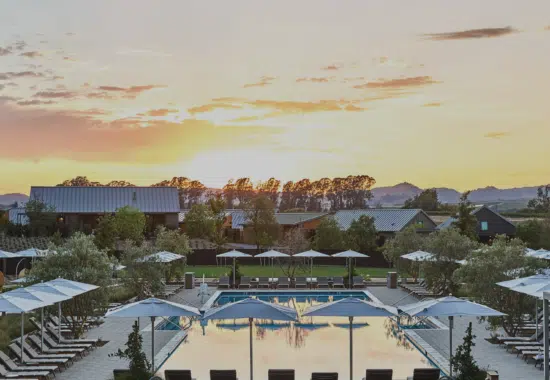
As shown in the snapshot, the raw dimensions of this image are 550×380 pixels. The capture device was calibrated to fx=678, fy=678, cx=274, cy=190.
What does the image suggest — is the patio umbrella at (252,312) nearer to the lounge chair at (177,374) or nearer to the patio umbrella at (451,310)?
the lounge chair at (177,374)

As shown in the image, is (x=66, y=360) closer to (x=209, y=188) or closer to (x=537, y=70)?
(x=537, y=70)

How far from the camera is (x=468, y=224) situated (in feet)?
177

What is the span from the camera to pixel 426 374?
14.7 meters

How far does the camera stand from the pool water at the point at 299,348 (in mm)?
17781

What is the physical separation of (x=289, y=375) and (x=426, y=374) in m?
2.99

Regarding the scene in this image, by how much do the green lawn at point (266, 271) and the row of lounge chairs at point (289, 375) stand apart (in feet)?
90.7

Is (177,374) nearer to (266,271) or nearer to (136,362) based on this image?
(136,362)

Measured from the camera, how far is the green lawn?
142 feet

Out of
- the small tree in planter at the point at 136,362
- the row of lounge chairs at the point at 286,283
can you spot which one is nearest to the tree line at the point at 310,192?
the row of lounge chairs at the point at 286,283

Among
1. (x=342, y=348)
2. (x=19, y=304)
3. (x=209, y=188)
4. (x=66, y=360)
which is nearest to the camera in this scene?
(x=19, y=304)

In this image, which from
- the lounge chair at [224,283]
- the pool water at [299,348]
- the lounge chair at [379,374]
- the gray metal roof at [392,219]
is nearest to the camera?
the lounge chair at [379,374]

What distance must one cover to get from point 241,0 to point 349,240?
27.0 m

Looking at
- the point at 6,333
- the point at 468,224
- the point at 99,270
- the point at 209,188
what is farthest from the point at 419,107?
the point at 209,188

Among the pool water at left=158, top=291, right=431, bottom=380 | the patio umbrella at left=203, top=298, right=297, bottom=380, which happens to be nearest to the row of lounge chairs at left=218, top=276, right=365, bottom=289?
the pool water at left=158, top=291, right=431, bottom=380
